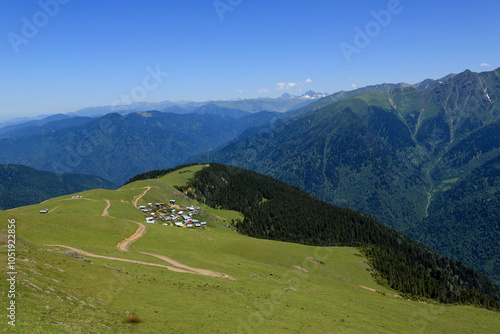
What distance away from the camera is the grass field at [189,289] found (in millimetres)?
34531

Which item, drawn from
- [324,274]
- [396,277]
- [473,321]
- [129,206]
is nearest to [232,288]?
[324,274]

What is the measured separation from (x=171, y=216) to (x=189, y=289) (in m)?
96.4

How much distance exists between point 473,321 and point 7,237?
115m

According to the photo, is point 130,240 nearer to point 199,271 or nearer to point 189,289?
point 199,271

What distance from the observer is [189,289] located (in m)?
53.3

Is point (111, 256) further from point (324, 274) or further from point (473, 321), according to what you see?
point (473, 321)

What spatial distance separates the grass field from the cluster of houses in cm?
2580

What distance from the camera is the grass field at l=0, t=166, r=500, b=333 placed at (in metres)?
34.5

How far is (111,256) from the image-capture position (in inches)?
2736

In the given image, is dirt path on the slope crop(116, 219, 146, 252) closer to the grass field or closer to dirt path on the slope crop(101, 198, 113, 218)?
the grass field

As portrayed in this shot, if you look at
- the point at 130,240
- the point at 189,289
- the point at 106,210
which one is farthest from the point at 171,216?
the point at 189,289

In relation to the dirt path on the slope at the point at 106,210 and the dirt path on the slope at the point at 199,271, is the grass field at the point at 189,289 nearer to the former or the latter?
the dirt path on the slope at the point at 199,271

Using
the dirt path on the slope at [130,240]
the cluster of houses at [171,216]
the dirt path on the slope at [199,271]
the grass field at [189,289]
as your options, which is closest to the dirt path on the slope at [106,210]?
the grass field at [189,289]

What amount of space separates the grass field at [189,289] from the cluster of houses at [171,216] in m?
25.8
